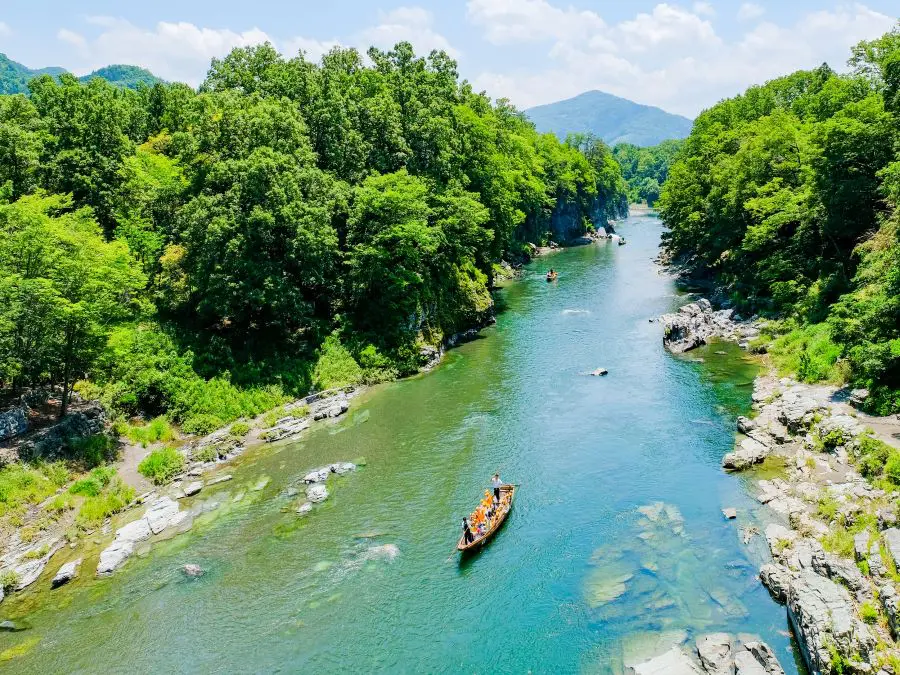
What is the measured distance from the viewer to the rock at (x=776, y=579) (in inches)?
838

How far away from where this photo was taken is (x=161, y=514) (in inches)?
1198

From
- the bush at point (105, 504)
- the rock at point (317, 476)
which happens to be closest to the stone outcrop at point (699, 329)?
the rock at point (317, 476)

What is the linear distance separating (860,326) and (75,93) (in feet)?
196

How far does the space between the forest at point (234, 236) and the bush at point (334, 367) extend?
16 cm

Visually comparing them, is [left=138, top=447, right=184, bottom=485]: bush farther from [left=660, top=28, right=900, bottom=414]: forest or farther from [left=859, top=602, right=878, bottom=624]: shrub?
[left=660, top=28, right=900, bottom=414]: forest

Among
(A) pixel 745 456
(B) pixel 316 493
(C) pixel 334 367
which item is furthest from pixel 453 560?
(C) pixel 334 367

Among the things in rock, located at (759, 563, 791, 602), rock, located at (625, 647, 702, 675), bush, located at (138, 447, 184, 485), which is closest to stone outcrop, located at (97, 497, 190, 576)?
bush, located at (138, 447, 184, 485)

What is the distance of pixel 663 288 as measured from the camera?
74062 mm

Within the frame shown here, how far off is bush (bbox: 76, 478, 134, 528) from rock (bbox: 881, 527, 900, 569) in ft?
114

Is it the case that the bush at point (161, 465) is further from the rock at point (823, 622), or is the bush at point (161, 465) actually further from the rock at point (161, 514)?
the rock at point (823, 622)

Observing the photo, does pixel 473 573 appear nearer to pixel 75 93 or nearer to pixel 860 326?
pixel 860 326

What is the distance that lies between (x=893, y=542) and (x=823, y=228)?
32090mm

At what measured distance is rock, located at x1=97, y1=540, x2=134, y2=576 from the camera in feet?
87.6

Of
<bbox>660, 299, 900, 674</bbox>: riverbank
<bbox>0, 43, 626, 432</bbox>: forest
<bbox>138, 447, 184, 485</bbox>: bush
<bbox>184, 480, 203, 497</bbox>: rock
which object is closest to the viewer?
<bbox>660, 299, 900, 674</bbox>: riverbank
